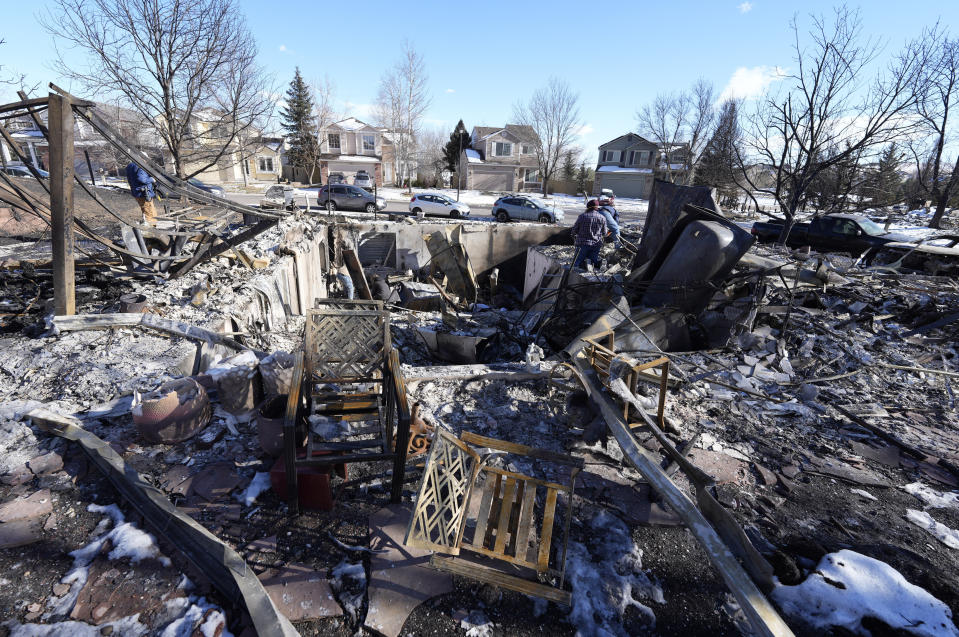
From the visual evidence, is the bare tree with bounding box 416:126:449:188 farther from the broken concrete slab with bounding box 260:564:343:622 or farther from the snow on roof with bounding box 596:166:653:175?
the broken concrete slab with bounding box 260:564:343:622

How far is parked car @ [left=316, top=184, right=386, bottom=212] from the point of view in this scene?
18.1 meters

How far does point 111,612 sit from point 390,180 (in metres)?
38.3

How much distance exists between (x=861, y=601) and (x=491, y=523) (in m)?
2.01

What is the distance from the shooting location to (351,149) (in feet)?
113

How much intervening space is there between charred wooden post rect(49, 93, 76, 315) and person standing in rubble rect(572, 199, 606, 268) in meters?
7.10

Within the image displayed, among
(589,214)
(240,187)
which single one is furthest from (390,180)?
(589,214)

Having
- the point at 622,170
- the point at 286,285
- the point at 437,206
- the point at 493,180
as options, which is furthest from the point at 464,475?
the point at 622,170

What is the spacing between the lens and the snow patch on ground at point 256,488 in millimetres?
2727

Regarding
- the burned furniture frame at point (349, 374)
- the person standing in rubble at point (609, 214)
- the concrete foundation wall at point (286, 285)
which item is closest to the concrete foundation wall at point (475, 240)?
the concrete foundation wall at point (286, 285)

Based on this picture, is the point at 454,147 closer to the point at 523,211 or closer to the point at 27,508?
the point at 523,211

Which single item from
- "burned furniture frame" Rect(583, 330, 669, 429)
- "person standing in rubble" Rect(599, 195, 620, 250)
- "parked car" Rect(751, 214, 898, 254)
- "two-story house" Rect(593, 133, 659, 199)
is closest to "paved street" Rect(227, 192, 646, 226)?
"parked car" Rect(751, 214, 898, 254)

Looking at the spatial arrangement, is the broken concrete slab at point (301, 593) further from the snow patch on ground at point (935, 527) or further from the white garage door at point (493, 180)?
the white garage door at point (493, 180)

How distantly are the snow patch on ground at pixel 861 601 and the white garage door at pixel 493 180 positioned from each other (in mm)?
35016

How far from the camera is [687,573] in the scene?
2.40 metres
